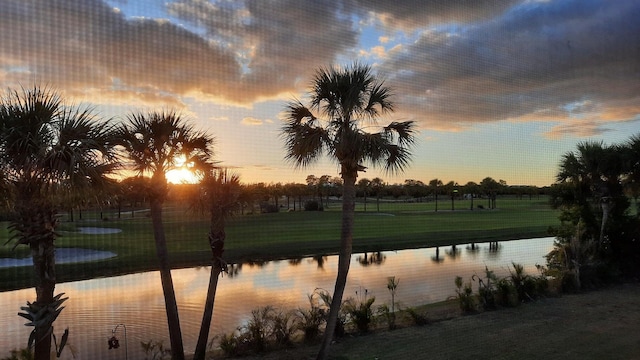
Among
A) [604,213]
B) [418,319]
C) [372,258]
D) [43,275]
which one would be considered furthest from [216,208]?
[372,258]

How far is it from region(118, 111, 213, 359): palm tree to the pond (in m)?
1.22

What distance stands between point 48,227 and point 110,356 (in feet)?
9.73

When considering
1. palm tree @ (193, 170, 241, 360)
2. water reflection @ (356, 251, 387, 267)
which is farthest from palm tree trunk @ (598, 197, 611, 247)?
palm tree @ (193, 170, 241, 360)

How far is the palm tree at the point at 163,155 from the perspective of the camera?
204 inches

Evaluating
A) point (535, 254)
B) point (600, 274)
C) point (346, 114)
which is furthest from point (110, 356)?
point (535, 254)

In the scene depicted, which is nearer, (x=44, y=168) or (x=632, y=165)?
(x=44, y=168)

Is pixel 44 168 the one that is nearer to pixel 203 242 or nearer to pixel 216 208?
pixel 216 208

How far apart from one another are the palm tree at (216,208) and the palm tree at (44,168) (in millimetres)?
1548

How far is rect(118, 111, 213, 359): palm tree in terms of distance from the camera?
5.19 meters

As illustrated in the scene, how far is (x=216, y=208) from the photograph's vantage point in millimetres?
5465

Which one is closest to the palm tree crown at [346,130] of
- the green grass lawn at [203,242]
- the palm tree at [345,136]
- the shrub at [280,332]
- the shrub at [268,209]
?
the palm tree at [345,136]

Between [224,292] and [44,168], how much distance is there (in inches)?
273

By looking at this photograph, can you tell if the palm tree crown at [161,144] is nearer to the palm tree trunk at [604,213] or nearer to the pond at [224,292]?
the pond at [224,292]

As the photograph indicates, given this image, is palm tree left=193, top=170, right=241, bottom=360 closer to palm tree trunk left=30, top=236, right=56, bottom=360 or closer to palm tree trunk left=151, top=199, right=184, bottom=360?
palm tree trunk left=151, top=199, right=184, bottom=360
